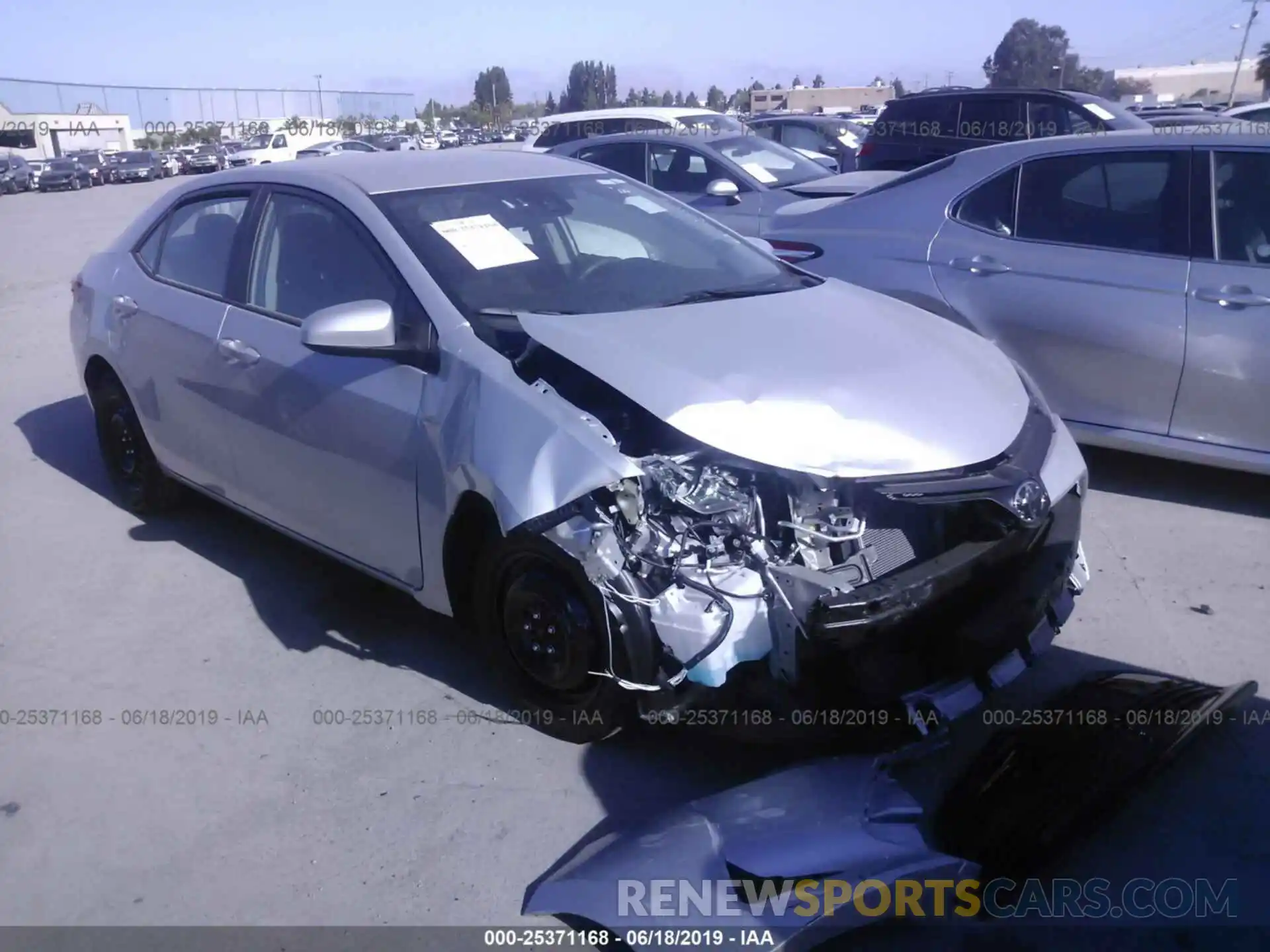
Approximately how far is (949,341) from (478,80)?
10011 centimetres

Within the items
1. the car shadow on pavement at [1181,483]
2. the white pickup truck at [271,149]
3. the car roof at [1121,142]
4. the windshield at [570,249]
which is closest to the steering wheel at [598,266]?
the windshield at [570,249]

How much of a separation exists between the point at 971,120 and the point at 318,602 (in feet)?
33.4

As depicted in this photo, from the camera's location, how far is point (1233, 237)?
4.63 meters

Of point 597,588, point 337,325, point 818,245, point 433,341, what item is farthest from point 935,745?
point 818,245

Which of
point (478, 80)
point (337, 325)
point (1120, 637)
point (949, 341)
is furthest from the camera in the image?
point (478, 80)

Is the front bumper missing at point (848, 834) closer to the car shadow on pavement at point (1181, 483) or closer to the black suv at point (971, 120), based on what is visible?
the car shadow on pavement at point (1181, 483)

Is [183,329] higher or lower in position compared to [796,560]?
higher

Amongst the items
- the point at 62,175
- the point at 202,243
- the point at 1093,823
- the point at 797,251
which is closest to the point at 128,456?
the point at 202,243

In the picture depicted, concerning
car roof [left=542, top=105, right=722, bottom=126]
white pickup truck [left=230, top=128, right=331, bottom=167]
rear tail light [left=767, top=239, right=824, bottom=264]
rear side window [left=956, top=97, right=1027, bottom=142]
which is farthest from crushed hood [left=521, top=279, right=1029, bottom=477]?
white pickup truck [left=230, top=128, right=331, bottom=167]

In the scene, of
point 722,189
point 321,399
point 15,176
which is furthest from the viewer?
point 15,176

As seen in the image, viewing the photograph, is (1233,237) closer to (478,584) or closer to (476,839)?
(478,584)

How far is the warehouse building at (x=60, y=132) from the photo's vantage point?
53.4 metres

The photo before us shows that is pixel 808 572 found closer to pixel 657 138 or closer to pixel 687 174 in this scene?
pixel 687 174

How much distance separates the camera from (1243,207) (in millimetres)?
4660
